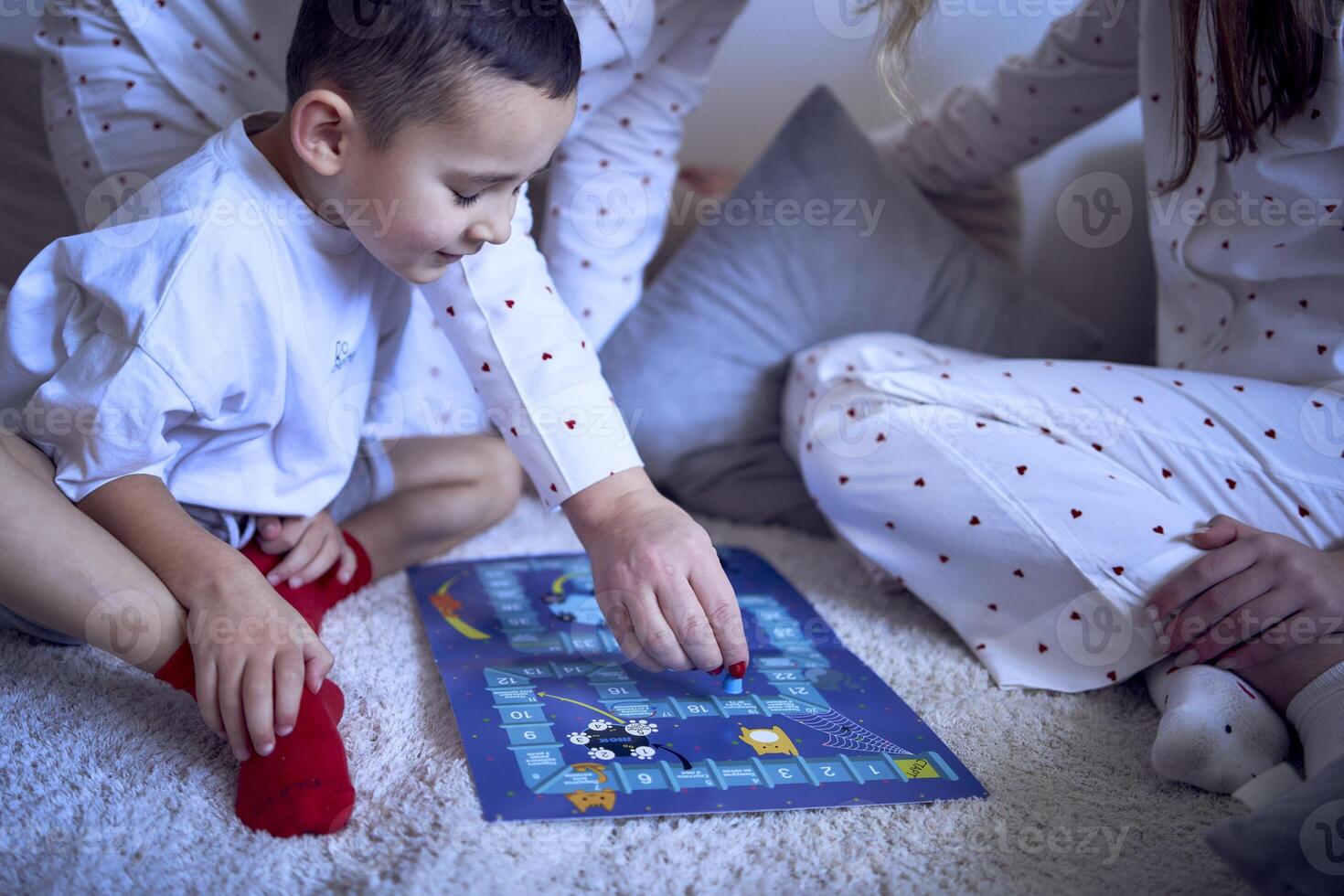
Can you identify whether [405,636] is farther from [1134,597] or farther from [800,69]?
[800,69]

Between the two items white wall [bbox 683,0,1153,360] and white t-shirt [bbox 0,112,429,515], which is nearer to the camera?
white t-shirt [bbox 0,112,429,515]

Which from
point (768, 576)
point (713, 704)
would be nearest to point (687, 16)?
point (768, 576)

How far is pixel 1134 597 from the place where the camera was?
2.39 feet

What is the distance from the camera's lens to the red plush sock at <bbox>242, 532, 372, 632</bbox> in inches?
28.8

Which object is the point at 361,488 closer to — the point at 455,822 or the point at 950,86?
the point at 455,822

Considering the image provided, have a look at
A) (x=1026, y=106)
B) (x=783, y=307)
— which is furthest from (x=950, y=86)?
(x=783, y=307)

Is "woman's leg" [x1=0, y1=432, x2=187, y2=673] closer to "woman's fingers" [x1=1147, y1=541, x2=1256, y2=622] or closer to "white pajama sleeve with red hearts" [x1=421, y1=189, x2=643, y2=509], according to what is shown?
"white pajama sleeve with red hearts" [x1=421, y1=189, x2=643, y2=509]

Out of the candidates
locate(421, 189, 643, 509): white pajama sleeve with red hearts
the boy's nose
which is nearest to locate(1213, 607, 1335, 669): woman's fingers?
locate(421, 189, 643, 509): white pajama sleeve with red hearts

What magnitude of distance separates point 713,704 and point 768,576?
24 cm

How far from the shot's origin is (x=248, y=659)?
0.57 metres

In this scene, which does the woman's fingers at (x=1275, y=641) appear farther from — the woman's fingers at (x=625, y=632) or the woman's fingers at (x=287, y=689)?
the woman's fingers at (x=287, y=689)

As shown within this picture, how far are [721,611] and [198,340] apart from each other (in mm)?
354

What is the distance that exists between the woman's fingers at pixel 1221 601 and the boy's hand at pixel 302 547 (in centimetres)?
59

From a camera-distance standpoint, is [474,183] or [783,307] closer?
[474,183]
